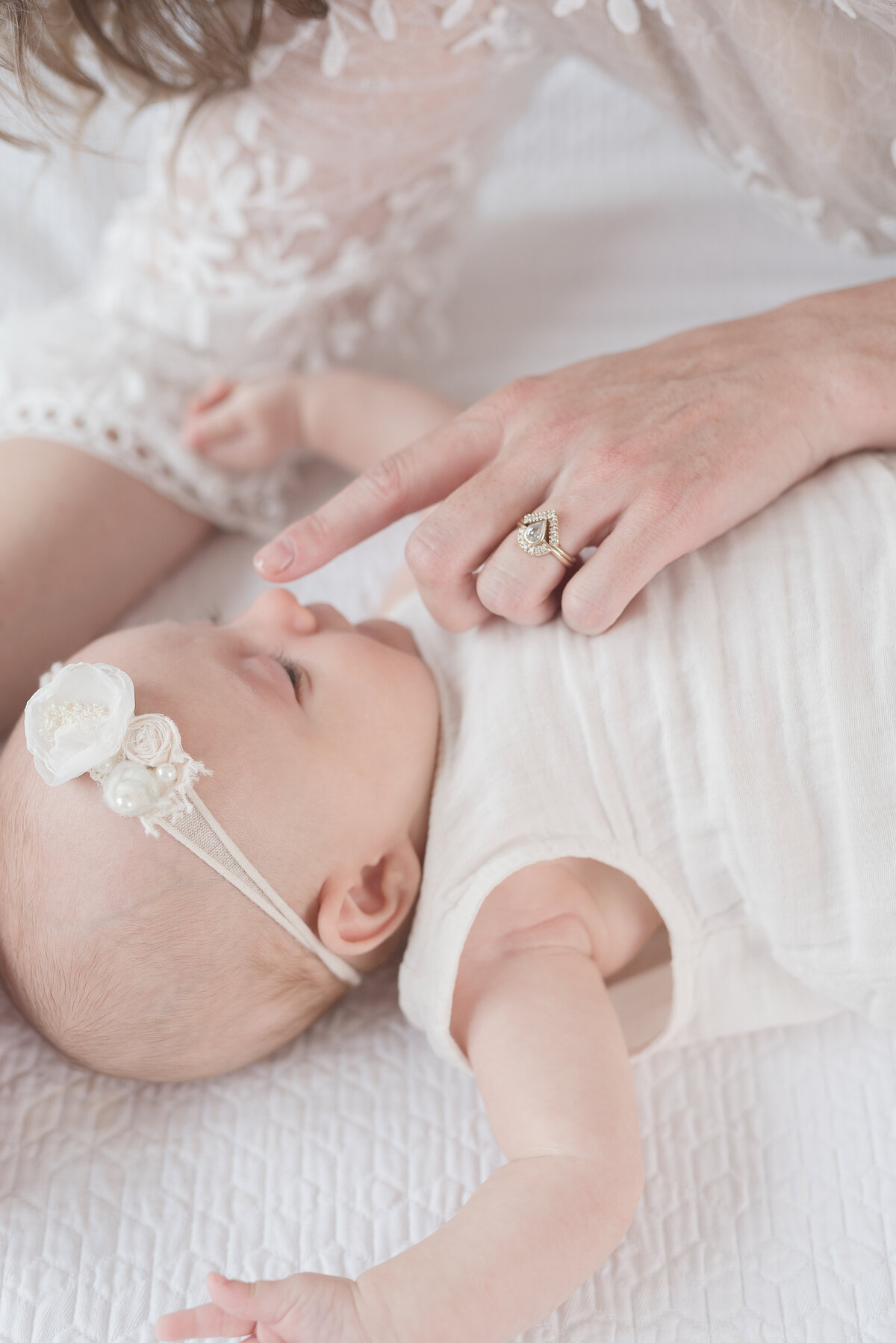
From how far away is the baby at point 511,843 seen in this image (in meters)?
0.89

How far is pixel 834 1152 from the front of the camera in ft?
3.21

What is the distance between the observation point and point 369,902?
102 centimetres

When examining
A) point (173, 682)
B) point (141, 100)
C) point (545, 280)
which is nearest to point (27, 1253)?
point (173, 682)

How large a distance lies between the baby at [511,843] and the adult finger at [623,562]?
0.23ft

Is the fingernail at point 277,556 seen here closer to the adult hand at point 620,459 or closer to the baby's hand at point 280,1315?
the adult hand at point 620,459

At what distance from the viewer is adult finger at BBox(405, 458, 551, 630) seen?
93cm

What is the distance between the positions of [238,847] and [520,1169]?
0.35 metres

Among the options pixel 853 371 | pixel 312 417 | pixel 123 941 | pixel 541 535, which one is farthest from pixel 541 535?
pixel 312 417

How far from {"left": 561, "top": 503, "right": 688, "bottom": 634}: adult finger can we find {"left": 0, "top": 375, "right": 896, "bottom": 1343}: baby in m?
0.07

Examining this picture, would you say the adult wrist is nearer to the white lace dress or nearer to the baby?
the baby

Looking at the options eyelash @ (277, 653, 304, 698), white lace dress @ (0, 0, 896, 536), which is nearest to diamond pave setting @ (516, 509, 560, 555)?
eyelash @ (277, 653, 304, 698)

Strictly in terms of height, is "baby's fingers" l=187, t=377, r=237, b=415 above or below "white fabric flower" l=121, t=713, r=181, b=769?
below

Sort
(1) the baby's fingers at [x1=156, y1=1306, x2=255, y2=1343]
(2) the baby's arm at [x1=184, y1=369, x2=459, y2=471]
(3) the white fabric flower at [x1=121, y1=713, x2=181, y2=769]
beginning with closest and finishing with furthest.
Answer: (1) the baby's fingers at [x1=156, y1=1306, x2=255, y2=1343] → (3) the white fabric flower at [x1=121, y1=713, x2=181, y2=769] → (2) the baby's arm at [x1=184, y1=369, x2=459, y2=471]

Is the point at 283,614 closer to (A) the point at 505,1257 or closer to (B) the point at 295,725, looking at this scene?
(B) the point at 295,725
